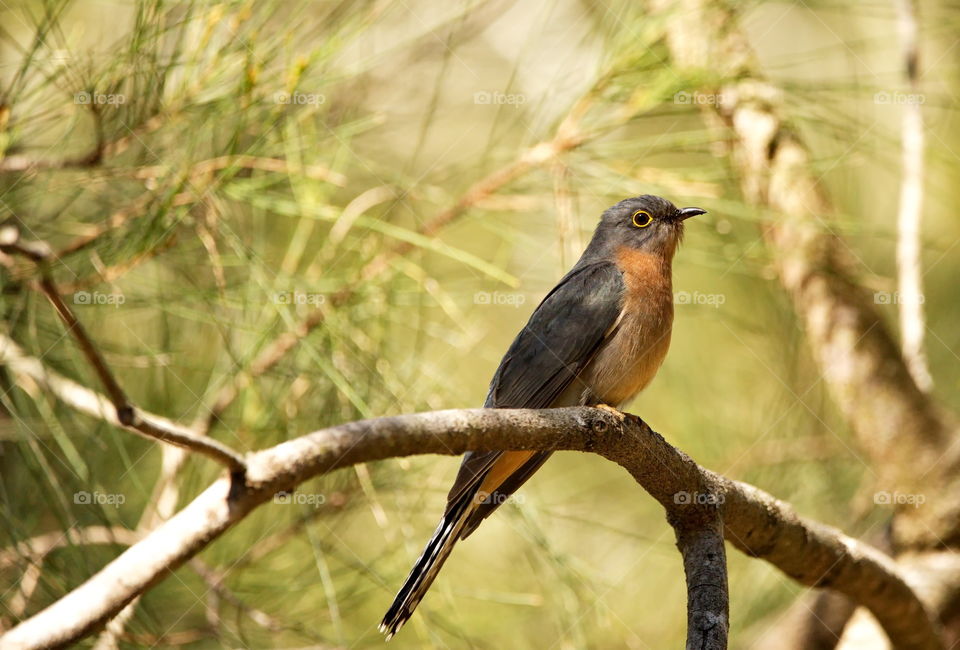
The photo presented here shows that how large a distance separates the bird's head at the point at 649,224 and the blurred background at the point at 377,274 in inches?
6.5

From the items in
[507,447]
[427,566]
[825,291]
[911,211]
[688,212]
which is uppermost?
[911,211]

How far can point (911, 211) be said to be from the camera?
4922mm

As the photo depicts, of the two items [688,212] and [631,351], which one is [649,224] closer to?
[688,212]

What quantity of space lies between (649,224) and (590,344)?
3.04ft

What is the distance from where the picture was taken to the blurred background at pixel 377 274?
379 cm

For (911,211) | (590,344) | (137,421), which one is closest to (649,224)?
(590,344)

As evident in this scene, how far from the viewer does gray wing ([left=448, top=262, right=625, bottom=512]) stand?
4371mm

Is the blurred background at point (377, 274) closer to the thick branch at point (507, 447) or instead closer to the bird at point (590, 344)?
the bird at point (590, 344)

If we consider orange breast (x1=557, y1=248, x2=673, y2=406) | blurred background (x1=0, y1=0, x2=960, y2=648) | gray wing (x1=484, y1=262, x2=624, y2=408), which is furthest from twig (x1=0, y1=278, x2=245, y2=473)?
orange breast (x1=557, y1=248, x2=673, y2=406)

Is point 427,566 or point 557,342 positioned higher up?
point 557,342

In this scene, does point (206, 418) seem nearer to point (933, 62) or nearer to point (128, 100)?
point (128, 100)

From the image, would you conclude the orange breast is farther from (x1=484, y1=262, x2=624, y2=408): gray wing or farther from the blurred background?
the blurred background

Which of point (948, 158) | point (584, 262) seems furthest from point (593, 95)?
point (948, 158)

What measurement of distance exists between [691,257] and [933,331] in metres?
2.20
